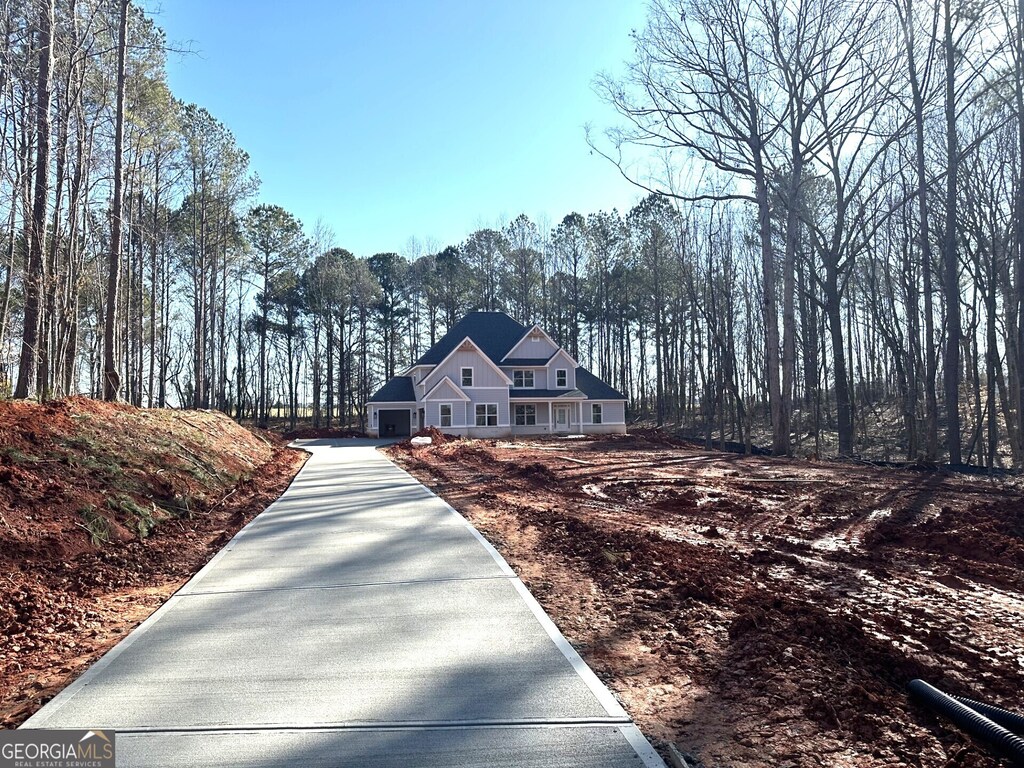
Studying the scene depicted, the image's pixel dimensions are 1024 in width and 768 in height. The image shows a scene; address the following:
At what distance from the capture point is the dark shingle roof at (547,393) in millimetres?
42250

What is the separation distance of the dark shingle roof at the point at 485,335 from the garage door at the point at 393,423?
366 cm

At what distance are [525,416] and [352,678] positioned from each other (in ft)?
128

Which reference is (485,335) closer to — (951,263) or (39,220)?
(951,263)

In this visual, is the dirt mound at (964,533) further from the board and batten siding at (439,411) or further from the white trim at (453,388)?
the board and batten siding at (439,411)

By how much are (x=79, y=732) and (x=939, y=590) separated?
272 inches

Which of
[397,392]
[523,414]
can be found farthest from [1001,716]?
[397,392]

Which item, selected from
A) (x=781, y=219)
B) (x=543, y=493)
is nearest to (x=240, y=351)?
(x=781, y=219)

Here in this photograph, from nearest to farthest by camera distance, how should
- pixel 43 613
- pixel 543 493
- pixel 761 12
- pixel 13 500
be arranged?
pixel 43 613 → pixel 13 500 → pixel 543 493 → pixel 761 12

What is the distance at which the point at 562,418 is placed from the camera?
44.1 metres

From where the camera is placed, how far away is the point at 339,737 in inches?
133

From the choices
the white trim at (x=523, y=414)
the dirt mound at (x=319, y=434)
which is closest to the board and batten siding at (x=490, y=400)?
the white trim at (x=523, y=414)

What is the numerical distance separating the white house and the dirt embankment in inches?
988

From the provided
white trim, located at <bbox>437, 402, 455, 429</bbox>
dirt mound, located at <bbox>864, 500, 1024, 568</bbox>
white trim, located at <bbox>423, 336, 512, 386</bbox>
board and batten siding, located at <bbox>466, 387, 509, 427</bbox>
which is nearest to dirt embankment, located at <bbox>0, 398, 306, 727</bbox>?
dirt mound, located at <bbox>864, 500, 1024, 568</bbox>

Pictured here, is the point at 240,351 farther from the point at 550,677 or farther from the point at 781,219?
the point at 550,677
